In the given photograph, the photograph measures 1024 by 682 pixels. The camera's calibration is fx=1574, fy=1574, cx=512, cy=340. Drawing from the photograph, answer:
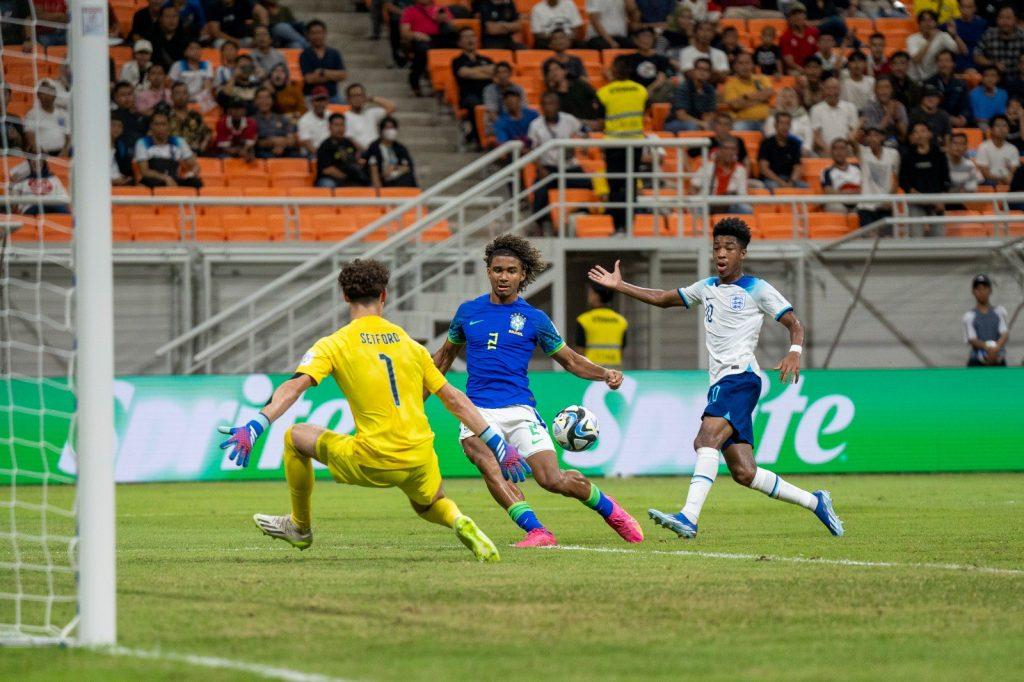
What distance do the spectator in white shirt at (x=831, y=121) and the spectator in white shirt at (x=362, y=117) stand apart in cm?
656

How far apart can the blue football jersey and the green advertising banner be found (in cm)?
722

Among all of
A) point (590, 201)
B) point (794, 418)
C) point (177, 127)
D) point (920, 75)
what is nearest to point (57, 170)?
point (177, 127)

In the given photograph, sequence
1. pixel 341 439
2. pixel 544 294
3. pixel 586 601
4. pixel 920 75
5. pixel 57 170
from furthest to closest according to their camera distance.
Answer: pixel 920 75 → pixel 544 294 → pixel 57 170 → pixel 341 439 → pixel 586 601

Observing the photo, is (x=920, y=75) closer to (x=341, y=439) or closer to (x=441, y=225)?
(x=441, y=225)

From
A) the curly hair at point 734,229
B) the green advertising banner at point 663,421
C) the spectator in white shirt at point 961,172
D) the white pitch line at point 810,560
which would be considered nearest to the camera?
the white pitch line at point 810,560

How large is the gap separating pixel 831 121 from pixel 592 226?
545 cm

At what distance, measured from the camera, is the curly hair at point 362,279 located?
8.89 m

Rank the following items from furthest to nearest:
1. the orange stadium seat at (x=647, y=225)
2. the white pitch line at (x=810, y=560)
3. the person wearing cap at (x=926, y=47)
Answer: the person wearing cap at (x=926, y=47) < the orange stadium seat at (x=647, y=225) < the white pitch line at (x=810, y=560)

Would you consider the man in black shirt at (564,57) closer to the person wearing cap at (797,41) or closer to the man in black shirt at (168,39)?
the person wearing cap at (797,41)

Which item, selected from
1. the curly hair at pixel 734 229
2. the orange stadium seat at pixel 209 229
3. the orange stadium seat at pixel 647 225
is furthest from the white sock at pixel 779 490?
the orange stadium seat at pixel 209 229

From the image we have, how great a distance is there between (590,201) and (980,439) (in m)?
5.93

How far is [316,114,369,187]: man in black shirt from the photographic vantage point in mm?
21328

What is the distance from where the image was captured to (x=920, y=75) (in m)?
25.6

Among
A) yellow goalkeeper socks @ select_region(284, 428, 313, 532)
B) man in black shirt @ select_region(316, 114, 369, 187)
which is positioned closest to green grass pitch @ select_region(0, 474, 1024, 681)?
yellow goalkeeper socks @ select_region(284, 428, 313, 532)
